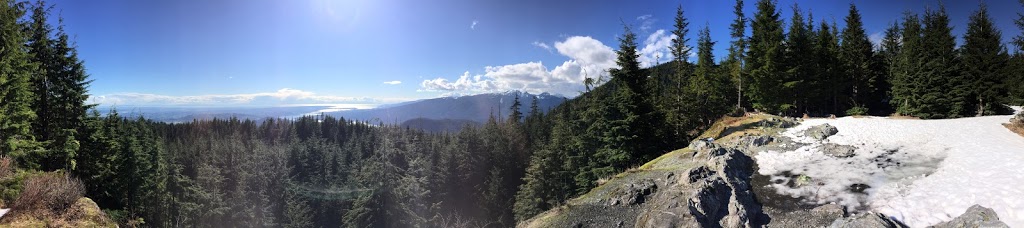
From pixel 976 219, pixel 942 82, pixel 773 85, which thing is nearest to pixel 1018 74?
pixel 942 82

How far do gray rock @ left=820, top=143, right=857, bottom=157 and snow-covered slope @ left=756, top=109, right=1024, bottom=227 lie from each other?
0.34m

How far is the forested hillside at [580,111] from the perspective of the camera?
22922mm

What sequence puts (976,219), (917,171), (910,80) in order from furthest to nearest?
(910,80), (917,171), (976,219)

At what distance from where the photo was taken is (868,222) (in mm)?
9320

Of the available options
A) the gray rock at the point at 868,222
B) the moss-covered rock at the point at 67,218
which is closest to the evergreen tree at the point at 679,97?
the gray rock at the point at 868,222

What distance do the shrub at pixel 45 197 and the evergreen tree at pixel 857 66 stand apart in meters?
50.0

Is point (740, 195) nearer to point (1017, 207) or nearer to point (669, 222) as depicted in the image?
point (669, 222)

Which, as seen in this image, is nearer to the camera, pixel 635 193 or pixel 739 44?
pixel 635 193

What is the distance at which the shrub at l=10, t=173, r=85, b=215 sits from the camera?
8.94 meters

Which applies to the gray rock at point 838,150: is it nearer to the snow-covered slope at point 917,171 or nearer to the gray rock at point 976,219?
the snow-covered slope at point 917,171

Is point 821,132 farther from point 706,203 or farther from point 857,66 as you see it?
point 857,66

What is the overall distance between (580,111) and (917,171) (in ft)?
83.4

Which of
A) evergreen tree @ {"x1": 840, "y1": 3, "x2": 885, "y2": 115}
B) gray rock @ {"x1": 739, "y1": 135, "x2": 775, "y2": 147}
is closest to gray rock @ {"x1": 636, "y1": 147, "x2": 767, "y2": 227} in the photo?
gray rock @ {"x1": 739, "y1": 135, "x2": 775, "y2": 147}

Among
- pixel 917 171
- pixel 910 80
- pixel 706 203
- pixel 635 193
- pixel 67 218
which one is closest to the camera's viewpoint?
pixel 67 218
